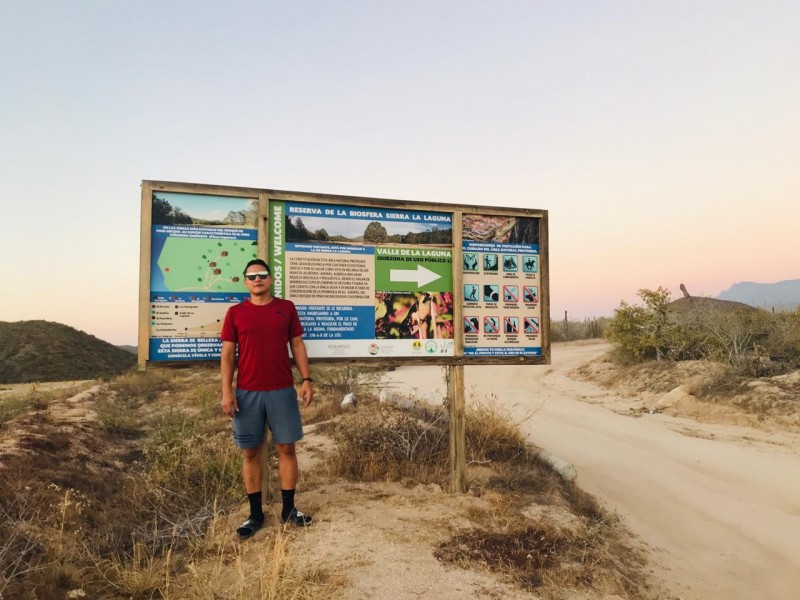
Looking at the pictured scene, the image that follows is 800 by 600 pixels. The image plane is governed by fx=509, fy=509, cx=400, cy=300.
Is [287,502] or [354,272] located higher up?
[354,272]

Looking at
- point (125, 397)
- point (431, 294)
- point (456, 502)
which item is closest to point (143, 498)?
point (456, 502)

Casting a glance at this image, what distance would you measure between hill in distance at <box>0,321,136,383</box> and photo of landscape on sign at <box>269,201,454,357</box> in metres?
26.1

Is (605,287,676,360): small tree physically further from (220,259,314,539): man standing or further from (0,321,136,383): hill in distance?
(0,321,136,383): hill in distance

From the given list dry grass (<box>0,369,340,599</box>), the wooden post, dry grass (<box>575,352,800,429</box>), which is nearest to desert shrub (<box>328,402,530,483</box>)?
the wooden post

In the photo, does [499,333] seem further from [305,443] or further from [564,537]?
[305,443]

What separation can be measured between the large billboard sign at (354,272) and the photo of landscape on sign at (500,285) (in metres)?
0.01

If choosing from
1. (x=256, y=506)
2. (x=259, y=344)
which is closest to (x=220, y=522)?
(x=256, y=506)

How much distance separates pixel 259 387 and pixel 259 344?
0.37 meters

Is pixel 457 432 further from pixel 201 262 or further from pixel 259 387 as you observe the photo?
pixel 201 262

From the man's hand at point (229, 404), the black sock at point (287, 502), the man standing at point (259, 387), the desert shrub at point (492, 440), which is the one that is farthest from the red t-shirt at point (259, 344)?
the desert shrub at point (492, 440)

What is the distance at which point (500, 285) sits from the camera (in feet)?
19.2

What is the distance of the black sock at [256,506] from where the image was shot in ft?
14.5

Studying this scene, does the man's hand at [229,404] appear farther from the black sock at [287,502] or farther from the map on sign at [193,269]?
the black sock at [287,502]

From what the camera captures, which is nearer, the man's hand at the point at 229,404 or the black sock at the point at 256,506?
the man's hand at the point at 229,404
